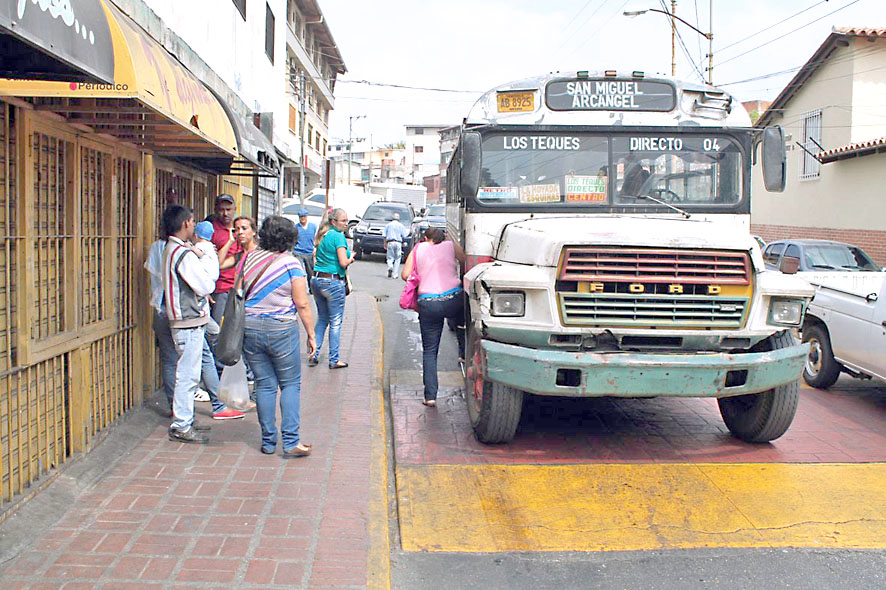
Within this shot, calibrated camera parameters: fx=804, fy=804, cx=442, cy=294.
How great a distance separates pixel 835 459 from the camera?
6.32m

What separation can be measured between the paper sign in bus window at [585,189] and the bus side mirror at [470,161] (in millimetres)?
870

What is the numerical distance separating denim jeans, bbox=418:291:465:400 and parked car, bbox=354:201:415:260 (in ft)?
51.2

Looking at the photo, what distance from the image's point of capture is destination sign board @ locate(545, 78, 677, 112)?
7.11 metres

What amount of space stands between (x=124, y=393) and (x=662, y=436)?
4.50m

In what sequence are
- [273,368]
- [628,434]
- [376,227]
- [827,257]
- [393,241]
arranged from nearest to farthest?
[273,368]
[628,434]
[827,257]
[393,241]
[376,227]

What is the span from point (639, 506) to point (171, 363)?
3793 mm

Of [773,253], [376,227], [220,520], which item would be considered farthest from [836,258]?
[376,227]

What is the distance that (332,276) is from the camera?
882 cm

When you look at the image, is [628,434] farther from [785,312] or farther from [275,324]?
[275,324]

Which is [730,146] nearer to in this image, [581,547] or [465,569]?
[581,547]

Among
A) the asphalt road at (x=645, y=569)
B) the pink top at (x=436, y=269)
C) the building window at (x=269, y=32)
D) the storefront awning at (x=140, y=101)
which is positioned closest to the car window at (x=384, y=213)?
the building window at (x=269, y=32)

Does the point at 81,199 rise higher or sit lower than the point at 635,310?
higher

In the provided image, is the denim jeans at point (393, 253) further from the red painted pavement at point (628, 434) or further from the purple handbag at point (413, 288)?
the purple handbag at point (413, 288)

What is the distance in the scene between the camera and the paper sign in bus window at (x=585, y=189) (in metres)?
7.00
